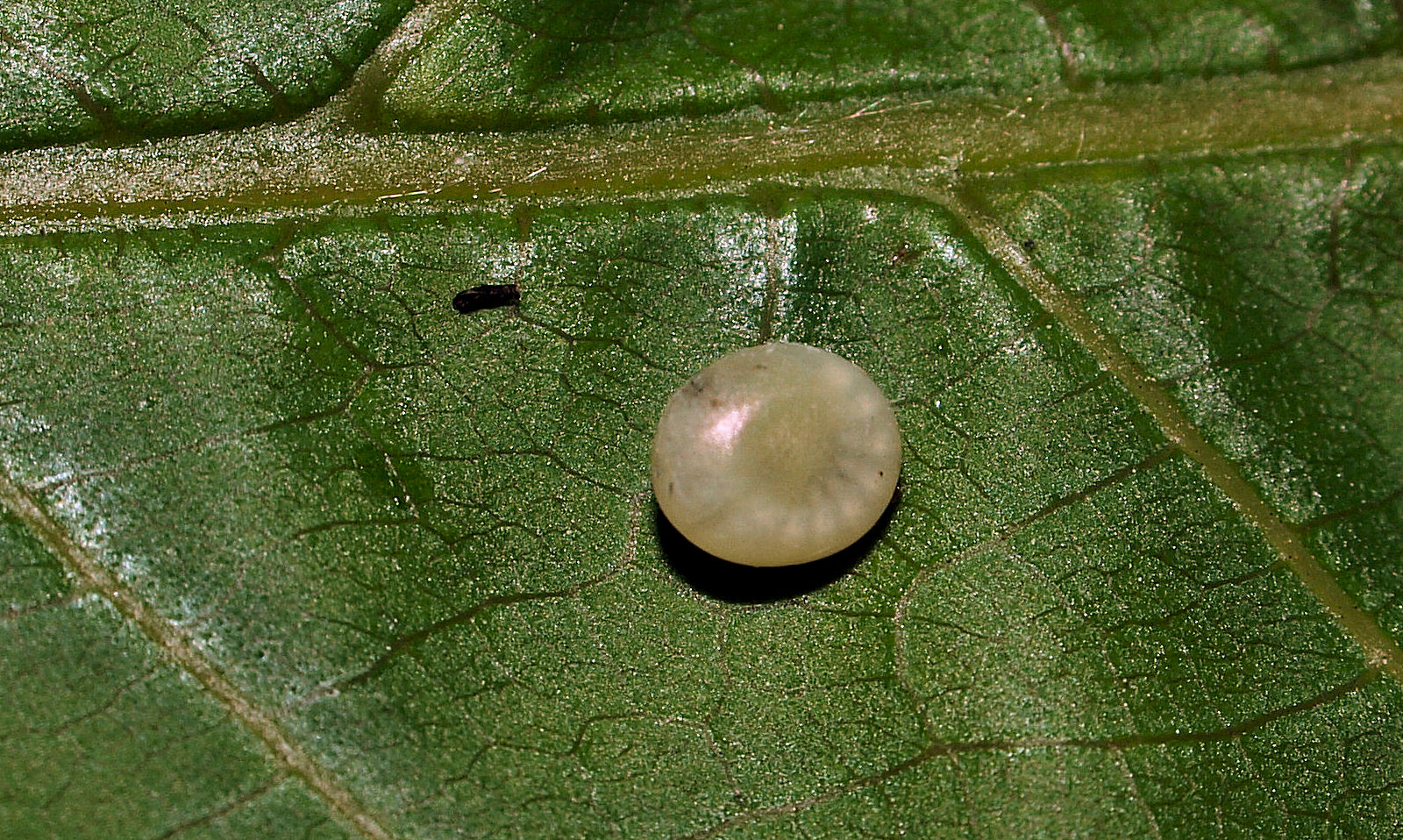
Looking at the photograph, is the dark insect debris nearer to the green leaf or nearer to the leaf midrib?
the green leaf

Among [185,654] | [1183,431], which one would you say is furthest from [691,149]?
[185,654]

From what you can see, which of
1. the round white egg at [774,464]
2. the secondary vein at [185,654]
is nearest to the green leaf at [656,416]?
the secondary vein at [185,654]

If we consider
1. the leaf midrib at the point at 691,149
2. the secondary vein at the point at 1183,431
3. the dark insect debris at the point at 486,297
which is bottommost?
the secondary vein at the point at 1183,431

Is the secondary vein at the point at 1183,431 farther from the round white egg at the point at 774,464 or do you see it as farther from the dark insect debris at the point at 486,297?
the dark insect debris at the point at 486,297

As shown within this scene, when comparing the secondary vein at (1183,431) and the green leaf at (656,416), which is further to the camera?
the secondary vein at (1183,431)

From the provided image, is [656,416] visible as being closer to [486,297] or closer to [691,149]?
[486,297]
